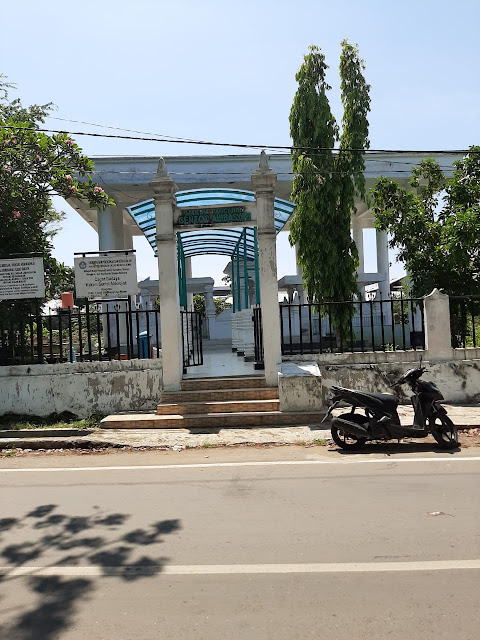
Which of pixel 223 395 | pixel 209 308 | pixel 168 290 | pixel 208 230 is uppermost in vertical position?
pixel 208 230

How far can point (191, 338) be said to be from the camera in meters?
12.3

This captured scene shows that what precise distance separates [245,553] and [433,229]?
944 centimetres

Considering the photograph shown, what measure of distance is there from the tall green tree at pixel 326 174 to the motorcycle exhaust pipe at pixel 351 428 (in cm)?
710

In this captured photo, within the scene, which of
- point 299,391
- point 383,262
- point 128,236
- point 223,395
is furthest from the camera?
point 128,236

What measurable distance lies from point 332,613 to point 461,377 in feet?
26.0

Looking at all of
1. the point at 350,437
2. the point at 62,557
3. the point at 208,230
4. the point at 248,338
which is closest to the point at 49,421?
the point at 208,230

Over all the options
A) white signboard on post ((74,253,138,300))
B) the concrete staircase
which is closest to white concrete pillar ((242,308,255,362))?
the concrete staircase

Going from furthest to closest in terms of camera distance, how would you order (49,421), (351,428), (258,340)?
(258,340), (49,421), (351,428)

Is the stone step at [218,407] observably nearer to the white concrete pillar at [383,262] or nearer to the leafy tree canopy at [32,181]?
the leafy tree canopy at [32,181]

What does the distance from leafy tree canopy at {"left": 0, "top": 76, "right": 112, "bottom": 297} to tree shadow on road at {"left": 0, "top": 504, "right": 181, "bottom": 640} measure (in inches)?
266

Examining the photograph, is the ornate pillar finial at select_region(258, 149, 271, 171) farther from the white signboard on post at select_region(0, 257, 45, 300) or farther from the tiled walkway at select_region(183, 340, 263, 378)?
the white signboard on post at select_region(0, 257, 45, 300)

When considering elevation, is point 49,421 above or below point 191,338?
below

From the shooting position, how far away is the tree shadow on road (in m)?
3.14

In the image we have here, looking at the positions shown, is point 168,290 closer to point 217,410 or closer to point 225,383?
point 225,383
